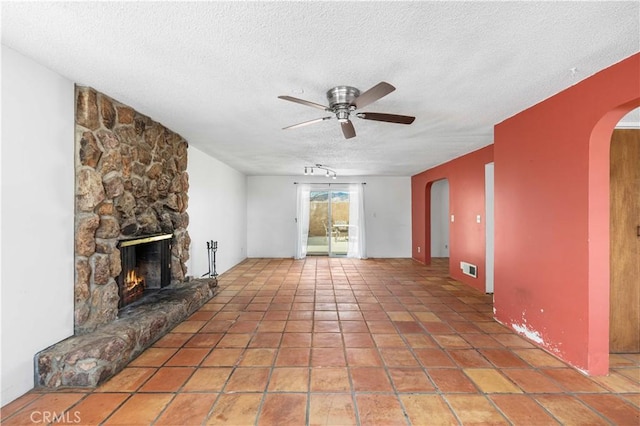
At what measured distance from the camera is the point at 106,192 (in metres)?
2.46

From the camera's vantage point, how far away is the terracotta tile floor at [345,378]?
170cm

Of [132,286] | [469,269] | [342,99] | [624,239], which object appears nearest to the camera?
[342,99]

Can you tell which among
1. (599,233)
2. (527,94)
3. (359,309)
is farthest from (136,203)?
(599,233)

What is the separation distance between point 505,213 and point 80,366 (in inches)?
156

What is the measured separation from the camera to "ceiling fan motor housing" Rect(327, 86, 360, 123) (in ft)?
7.13

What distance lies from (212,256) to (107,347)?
2.96 meters

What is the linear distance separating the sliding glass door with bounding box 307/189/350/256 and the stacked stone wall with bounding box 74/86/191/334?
466 centimetres

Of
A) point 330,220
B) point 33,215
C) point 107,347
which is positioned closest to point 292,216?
point 330,220

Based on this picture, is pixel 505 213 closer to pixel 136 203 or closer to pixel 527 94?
pixel 527 94

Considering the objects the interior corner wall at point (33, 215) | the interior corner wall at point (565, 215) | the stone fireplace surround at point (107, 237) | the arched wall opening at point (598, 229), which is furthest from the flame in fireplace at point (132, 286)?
the arched wall opening at point (598, 229)

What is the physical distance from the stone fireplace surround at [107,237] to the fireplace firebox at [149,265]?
0.18m

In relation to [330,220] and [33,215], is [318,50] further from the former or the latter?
[330,220]

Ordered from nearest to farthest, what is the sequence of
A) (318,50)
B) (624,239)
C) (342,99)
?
(318,50) → (342,99) → (624,239)

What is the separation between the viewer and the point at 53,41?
5.50 feet
